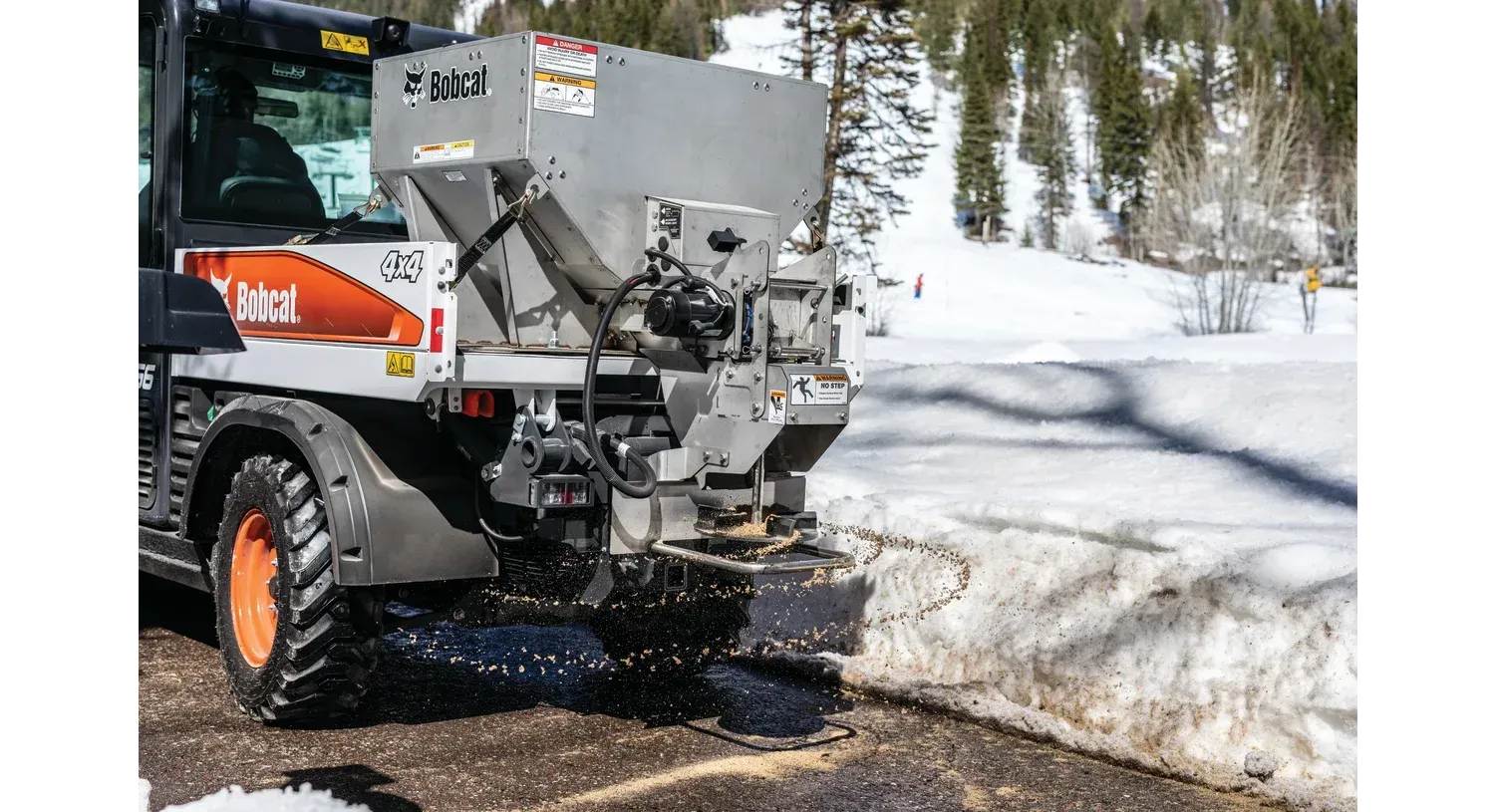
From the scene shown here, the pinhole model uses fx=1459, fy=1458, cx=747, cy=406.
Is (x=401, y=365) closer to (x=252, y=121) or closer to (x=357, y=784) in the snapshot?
(x=357, y=784)

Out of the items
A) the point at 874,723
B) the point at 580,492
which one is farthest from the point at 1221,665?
the point at 580,492

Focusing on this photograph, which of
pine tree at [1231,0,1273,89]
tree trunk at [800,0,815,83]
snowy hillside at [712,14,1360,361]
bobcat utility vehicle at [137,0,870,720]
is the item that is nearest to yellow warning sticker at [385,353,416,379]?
bobcat utility vehicle at [137,0,870,720]

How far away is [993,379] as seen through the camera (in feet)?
41.6

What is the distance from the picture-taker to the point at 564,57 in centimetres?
513

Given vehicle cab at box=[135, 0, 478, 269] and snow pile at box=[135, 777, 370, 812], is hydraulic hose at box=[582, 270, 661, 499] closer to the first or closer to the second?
snow pile at box=[135, 777, 370, 812]

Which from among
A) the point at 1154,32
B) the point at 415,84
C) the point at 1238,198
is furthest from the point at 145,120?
the point at 1154,32

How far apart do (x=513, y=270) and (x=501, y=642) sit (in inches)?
89.8

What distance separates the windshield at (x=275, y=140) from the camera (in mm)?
6402

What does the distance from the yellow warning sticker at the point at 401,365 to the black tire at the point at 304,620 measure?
Answer: 0.68 meters

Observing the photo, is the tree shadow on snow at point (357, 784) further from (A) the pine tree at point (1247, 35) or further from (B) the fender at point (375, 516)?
(A) the pine tree at point (1247, 35)

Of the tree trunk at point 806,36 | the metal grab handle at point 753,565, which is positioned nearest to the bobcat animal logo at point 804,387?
the metal grab handle at point 753,565

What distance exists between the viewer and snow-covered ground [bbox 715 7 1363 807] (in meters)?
5.34

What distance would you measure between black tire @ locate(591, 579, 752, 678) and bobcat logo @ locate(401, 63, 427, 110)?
85.0 inches

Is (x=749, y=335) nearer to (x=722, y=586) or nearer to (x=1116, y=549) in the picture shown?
(x=722, y=586)
